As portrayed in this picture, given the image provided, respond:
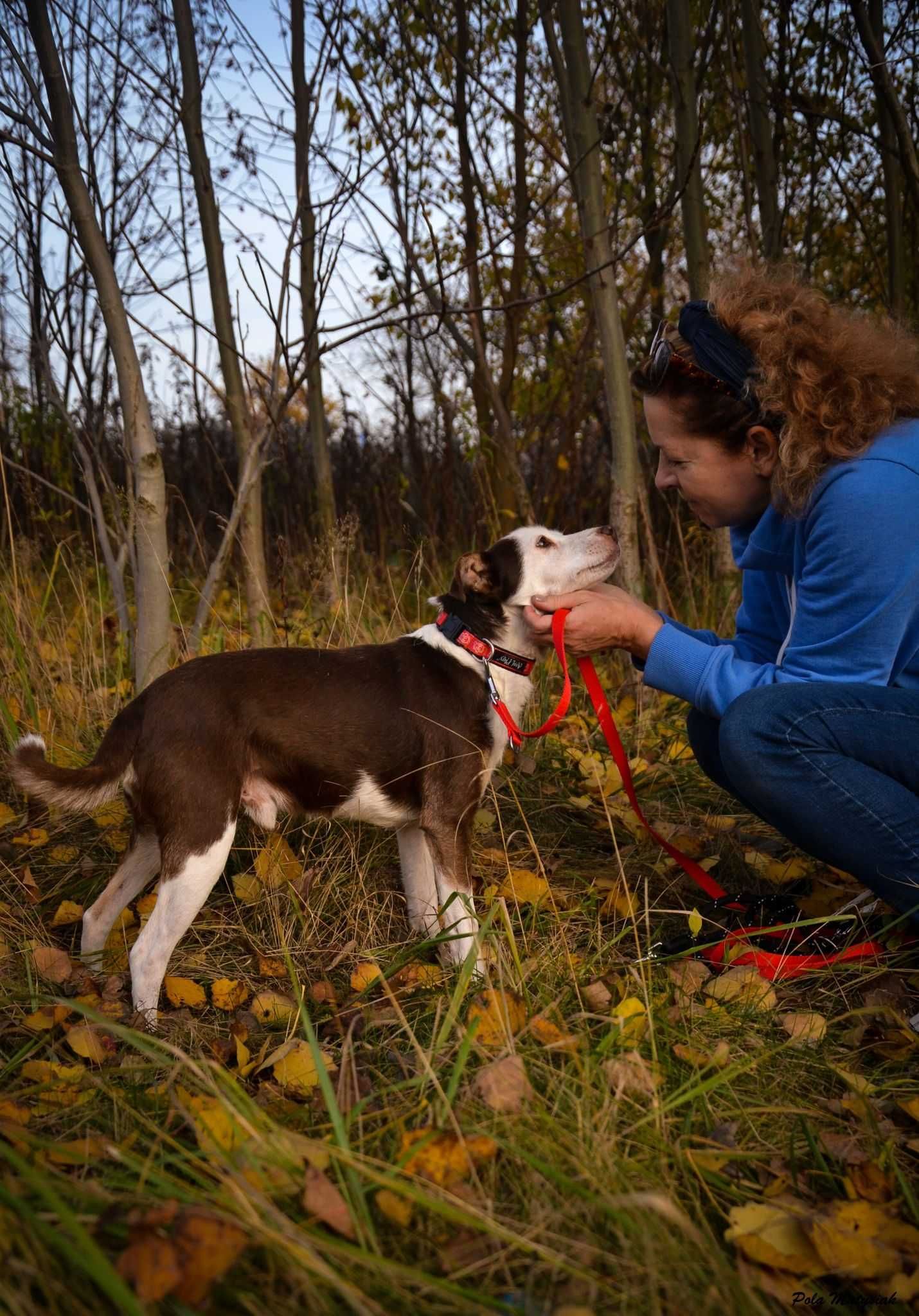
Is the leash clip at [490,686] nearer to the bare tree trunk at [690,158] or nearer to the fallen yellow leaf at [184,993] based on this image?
the fallen yellow leaf at [184,993]

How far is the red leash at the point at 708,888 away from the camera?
2604mm

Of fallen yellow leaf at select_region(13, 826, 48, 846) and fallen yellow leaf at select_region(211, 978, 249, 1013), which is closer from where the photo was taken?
fallen yellow leaf at select_region(211, 978, 249, 1013)

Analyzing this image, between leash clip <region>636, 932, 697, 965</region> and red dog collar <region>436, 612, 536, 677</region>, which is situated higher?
red dog collar <region>436, 612, 536, 677</region>

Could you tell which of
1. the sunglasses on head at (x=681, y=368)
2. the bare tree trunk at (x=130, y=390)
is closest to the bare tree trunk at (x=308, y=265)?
the bare tree trunk at (x=130, y=390)

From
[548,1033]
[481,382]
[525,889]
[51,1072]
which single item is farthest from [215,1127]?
[481,382]

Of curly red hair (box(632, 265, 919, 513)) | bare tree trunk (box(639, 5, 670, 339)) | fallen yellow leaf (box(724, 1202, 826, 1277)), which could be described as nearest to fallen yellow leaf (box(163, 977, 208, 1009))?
fallen yellow leaf (box(724, 1202, 826, 1277))

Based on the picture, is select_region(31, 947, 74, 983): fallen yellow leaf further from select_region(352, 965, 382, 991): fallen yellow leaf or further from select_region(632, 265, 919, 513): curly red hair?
select_region(632, 265, 919, 513): curly red hair

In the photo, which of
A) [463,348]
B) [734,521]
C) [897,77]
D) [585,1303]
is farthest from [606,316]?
[585,1303]

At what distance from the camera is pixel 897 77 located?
5984 mm

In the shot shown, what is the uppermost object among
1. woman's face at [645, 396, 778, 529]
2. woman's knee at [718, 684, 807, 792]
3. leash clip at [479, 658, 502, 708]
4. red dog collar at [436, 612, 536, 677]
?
woman's face at [645, 396, 778, 529]

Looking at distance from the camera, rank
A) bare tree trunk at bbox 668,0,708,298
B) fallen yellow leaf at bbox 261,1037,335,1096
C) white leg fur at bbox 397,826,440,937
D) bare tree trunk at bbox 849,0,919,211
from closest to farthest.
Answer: fallen yellow leaf at bbox 261,1037,335,1096 → white leg fur at bbox 397,826,440,937 → bare tree trunk at bbox 849,0,919,211 → bare tree trunk at bbox 668,0,708,298

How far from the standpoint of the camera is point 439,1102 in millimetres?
1860

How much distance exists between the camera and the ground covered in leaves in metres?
1.47

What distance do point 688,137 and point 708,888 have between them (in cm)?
377
